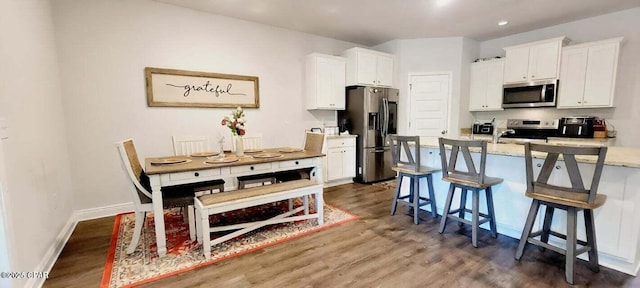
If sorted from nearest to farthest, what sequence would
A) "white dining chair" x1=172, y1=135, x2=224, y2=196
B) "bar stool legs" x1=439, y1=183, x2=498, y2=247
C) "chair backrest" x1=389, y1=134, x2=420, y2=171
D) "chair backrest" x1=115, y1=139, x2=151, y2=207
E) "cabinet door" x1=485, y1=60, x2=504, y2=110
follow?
1. "chair backrest" x1=115, y1=139, x2=151, y2=207
2. "bar stool legs" x1=439, y1=183, x2=498, y2=247
3. "chair backrest" x1=389, y1=134, x2=420, y2=171
4. "white dining chair" x1=172, y1=135, x2=224, y2=196
5. "cabinet door" x1=485, y1=60, x2=504, y2=110

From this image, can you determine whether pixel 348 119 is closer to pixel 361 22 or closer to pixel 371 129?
pixel 371 129

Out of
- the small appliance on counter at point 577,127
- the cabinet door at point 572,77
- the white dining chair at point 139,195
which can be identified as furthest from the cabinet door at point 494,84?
the white dining chair at point 139,195

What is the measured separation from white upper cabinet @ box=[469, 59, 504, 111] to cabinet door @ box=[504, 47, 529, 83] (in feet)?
0.39

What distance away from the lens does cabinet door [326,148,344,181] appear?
179 inches

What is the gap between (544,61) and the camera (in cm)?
414

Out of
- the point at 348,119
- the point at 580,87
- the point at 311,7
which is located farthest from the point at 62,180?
the point at 580,87

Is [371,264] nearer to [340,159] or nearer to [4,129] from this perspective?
[340,159]

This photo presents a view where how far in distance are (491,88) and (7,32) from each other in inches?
238

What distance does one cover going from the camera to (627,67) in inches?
145

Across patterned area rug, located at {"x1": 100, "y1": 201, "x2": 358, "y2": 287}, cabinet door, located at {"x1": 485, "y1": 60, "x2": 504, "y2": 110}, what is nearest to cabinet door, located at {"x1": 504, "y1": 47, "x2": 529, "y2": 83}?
cabinet door, located at {"x1": 485, "y1": 60, "x2": 504, "y2": 110}

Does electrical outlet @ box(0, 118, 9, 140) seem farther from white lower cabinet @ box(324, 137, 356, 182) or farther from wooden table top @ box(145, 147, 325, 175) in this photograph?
white lower cabinet @ box(324, 137, 356, 182)

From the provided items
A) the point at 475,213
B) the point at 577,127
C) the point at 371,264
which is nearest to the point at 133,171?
the point at 371,264

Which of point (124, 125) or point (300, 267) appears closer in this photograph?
point (300, 267)

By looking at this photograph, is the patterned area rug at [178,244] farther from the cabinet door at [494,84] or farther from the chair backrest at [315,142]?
the cabinet door at [494,84]
